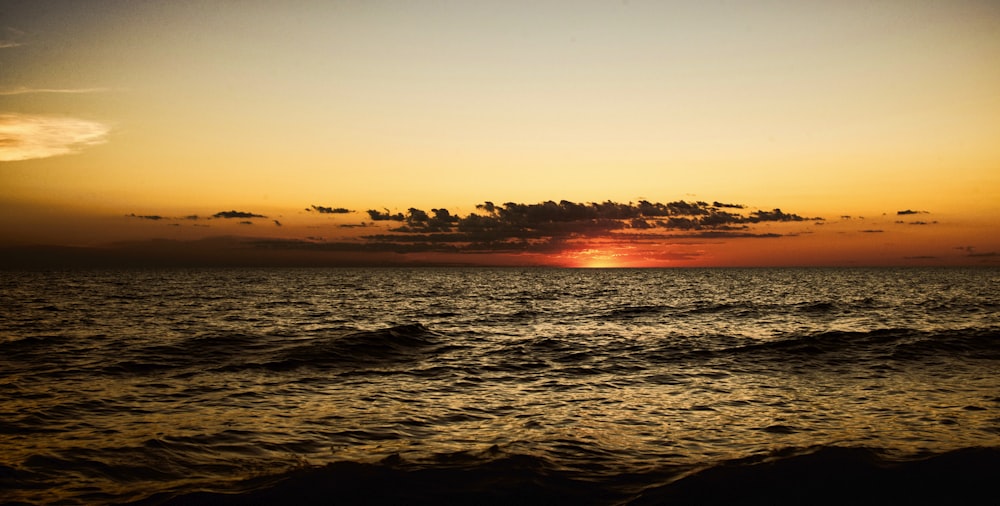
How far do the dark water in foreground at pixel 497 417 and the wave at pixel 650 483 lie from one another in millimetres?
47

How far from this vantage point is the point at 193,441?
1285 centimetres

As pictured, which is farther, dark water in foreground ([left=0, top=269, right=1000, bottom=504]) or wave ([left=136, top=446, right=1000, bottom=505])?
dark water in foreground ([left=0, top=269, right=1000, bottom=504])

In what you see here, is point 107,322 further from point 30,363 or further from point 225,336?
point 30,363

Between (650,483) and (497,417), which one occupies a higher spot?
(650,483)

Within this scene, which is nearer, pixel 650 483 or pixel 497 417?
pixel 650 483

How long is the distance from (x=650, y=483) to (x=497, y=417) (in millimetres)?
5517

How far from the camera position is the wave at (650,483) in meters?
9.44

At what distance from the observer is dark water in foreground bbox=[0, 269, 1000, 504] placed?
10.0 metres

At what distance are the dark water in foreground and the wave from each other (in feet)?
0.15

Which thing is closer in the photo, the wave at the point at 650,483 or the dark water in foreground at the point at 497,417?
the wave at the point at 650,483

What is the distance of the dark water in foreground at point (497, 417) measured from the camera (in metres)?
10.0

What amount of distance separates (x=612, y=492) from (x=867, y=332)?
30111mm

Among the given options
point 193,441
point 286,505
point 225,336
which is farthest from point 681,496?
point 225,336

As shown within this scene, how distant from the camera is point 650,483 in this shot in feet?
33.9
